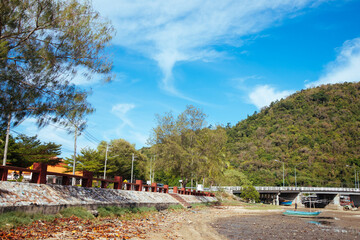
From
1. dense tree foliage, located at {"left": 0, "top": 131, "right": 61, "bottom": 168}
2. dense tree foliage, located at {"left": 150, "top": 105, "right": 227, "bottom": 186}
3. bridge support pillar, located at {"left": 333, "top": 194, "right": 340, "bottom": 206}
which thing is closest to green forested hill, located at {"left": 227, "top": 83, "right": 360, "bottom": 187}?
bridge support pillar, located at {"left": 333, "top": 194, "right": 340, "bottom": 206}

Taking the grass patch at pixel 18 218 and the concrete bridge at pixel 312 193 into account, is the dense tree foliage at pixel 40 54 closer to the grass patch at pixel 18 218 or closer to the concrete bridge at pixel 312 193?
the grass patch at pixel 18 218

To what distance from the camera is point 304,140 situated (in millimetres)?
120000

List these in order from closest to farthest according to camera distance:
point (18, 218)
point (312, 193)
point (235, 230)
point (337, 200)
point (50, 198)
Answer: point (18, 218), point (50, 198), point (235, 230), point (312, 193), point (337, 200)

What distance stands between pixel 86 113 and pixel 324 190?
8382cm

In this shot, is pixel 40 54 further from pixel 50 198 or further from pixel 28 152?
pixel 28 152

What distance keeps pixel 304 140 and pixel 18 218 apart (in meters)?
125

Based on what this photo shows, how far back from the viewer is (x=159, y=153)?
38.0 m

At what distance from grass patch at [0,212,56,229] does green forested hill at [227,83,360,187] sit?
303 ft

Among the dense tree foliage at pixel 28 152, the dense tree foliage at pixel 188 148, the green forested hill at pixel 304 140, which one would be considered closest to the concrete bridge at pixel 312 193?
the green forested hill at pixel 304 140

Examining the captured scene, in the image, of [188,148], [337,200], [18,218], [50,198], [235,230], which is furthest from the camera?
[337,200]

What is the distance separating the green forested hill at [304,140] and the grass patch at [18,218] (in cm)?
9240

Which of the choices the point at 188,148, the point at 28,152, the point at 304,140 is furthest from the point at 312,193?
the point at 28,152

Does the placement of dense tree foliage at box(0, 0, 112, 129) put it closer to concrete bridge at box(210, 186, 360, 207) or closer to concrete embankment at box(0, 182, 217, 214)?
concrete embankment at box(0, 182, 217, 214)

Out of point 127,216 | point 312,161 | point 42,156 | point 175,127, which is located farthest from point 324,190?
point 127,216
